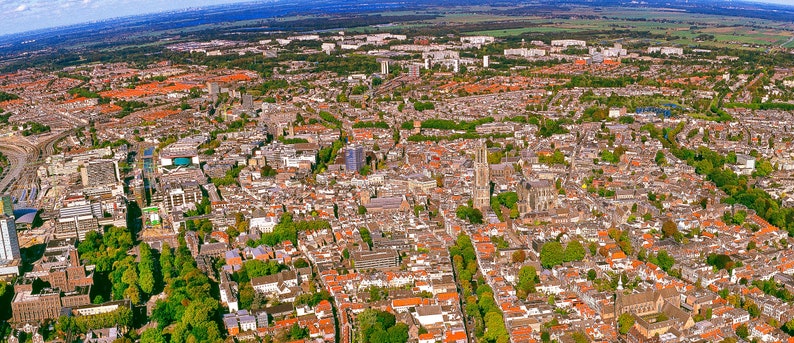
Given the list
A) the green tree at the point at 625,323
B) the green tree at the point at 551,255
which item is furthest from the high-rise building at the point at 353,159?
the green tree at the point at 625,323

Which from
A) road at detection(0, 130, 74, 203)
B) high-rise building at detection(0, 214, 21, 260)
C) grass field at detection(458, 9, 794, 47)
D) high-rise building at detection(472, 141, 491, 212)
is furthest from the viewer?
grass field at detection(458, 9, 794, 47)

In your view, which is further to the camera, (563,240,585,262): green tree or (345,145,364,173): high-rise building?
(345,145,364,173): high-rise building

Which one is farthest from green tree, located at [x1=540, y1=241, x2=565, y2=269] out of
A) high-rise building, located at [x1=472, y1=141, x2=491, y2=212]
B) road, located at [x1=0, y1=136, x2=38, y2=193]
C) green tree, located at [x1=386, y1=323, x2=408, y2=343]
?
road, located at [x1=0, y1=136, x2=38, y2=193]

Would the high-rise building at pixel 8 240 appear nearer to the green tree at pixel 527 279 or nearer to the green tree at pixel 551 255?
the green tree at pixel 527 279

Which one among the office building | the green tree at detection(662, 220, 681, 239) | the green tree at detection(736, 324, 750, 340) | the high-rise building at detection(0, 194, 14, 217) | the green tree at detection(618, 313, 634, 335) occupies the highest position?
the high-rise building at detection(0, 194, 14, 217)

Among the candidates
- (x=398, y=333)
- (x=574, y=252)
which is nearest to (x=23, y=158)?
(x=398, y=333)

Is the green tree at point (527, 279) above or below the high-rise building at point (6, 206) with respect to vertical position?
below

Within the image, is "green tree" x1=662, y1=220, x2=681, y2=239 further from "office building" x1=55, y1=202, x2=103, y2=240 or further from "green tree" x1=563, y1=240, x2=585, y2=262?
"office building" x1=55, y1=202, x2=103, y2=240
